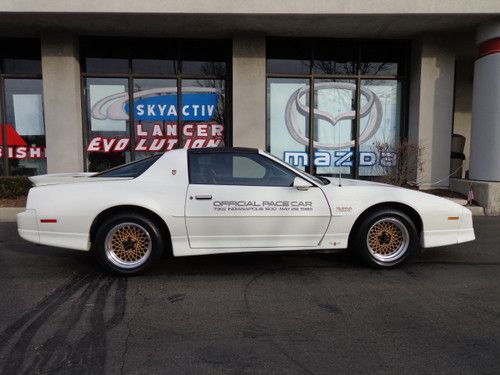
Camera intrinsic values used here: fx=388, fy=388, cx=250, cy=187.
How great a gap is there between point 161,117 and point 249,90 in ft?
8.71

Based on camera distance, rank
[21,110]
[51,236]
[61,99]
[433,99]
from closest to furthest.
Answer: [51,236], [61,99], [433,99], [21,110]

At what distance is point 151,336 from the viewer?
9.97 ft

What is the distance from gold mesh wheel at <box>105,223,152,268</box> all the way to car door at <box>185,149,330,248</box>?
0.53 meters

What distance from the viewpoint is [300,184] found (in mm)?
4410

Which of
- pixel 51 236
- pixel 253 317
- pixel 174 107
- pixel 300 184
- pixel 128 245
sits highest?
pixel 174 107

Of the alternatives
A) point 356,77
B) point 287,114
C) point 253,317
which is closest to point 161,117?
point 287,114

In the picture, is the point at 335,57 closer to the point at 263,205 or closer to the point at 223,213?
the point at 263,205

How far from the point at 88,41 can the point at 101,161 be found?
11.1 feet

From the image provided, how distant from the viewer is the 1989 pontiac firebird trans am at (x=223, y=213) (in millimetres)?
4324

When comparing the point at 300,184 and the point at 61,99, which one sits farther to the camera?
the point at 61,99

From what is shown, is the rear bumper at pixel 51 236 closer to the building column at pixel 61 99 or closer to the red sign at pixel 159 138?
the building column at pixel 61 99

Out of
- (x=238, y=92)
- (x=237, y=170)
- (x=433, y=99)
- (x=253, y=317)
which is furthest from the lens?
(x=433, y=99)

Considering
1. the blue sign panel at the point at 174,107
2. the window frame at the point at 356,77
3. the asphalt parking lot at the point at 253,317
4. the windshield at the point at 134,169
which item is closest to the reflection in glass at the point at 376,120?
the window frame at the point at 356,77

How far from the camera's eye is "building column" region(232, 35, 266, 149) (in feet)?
34.3
